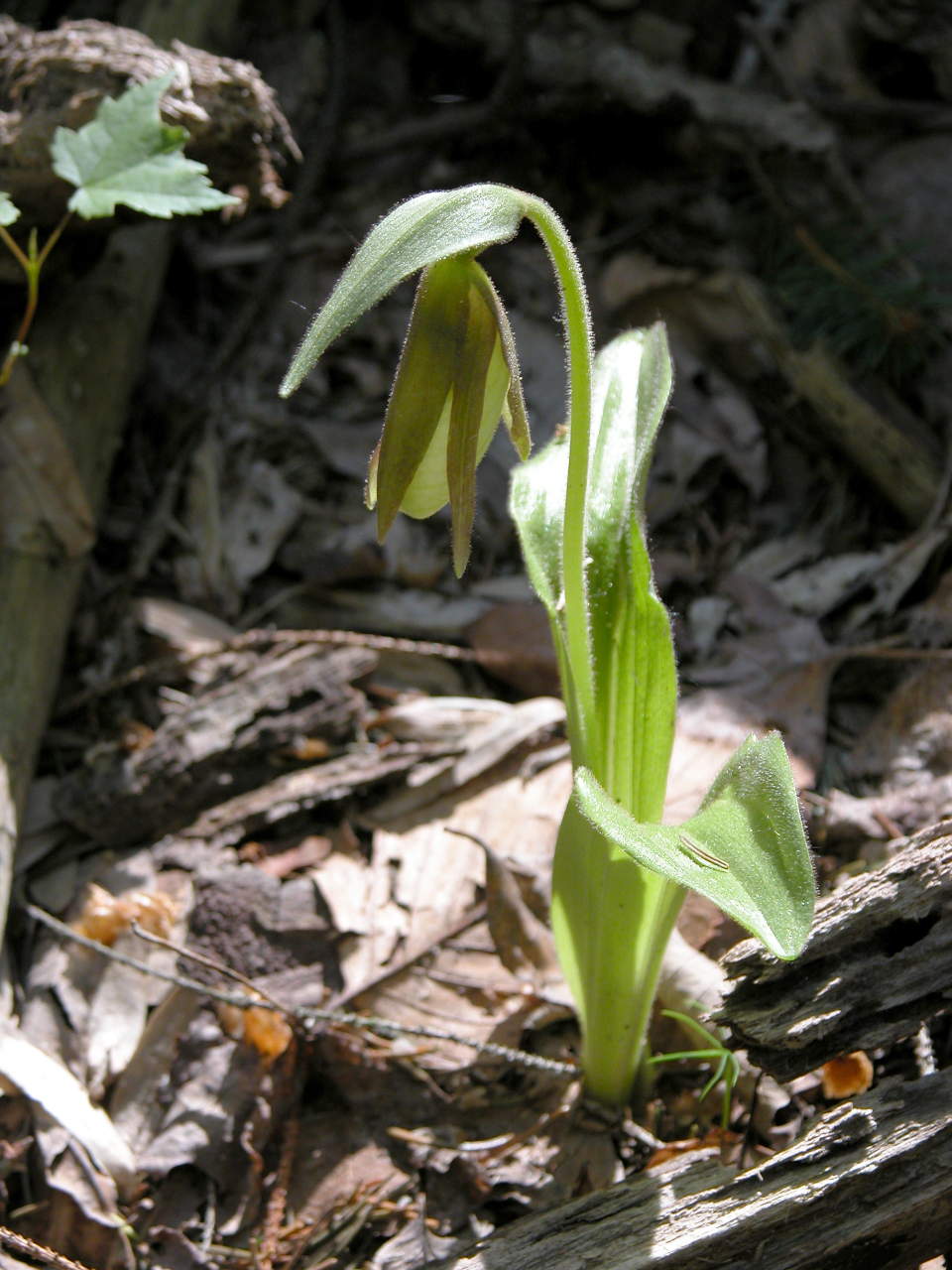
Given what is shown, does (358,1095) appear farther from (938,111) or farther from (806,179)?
(938,111)

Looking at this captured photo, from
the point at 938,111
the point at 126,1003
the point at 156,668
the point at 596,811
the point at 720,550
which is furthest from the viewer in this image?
→ the point at 938,111

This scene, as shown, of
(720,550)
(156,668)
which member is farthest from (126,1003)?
(720,550)

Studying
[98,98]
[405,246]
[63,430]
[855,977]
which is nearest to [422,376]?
[405,246]

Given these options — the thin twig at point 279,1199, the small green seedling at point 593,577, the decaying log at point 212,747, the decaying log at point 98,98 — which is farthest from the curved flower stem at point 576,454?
the decaying log at point 98,98

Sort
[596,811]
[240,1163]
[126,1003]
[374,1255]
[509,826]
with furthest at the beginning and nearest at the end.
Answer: [509,826] < [126,1003] < [240,1163] < [374,1255] < [596,811]

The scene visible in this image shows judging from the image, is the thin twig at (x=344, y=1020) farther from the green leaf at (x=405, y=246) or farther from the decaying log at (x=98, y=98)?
the decaying log at (x=98, y=98)

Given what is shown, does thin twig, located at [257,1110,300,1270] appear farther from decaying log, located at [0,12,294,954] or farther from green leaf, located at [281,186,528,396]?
green leaf, located at [281,186,528,396]

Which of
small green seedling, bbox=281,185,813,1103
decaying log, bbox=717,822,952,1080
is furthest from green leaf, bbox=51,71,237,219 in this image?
decaying log, bbox=717,822,952,1080
